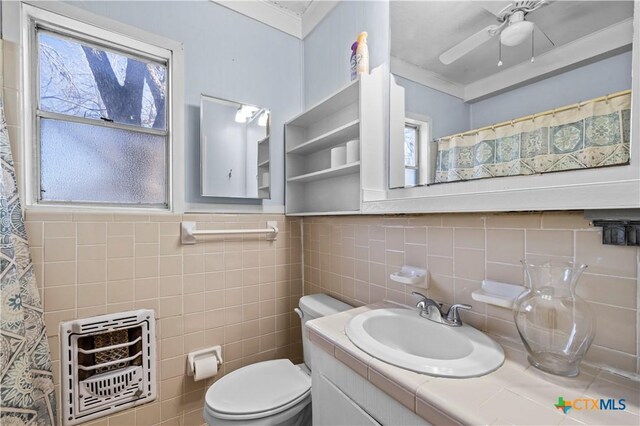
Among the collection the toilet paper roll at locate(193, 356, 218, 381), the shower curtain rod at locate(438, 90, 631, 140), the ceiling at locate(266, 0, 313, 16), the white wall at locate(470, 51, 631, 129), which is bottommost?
the toilet paper roll at locate(193, 356, 218, 381)

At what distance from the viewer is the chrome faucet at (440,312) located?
0.96 m

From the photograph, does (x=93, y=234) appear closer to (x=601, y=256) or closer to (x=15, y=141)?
(x=15, y=141)

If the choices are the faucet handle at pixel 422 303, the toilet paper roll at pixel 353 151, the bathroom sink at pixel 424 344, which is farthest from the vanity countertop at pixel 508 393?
the toilet paper roll at pixel 353 151

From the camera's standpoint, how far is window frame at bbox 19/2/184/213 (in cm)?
119

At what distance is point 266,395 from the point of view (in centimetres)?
120

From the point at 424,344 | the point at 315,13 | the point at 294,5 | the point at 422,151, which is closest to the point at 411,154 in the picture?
the point at 422,151

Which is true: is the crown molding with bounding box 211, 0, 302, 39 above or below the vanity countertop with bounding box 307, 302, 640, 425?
above

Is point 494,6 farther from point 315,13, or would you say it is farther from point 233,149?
point 233,149

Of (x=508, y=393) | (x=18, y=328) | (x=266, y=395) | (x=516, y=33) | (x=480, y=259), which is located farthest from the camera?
(x=266, y=395)

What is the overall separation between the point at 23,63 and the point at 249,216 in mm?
1174

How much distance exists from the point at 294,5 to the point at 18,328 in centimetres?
214

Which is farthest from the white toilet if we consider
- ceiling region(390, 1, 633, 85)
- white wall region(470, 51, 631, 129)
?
ceiling region(390, 1, 633, 85)

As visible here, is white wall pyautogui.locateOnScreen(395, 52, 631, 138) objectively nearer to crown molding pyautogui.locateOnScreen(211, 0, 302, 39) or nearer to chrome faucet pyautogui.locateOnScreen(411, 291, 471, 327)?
chrome faucet pyautogui.locateOnScreen(411, 291, 471, 327)

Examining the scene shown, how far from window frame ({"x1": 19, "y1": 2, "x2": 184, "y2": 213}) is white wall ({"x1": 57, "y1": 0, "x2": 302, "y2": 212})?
0.05 m
